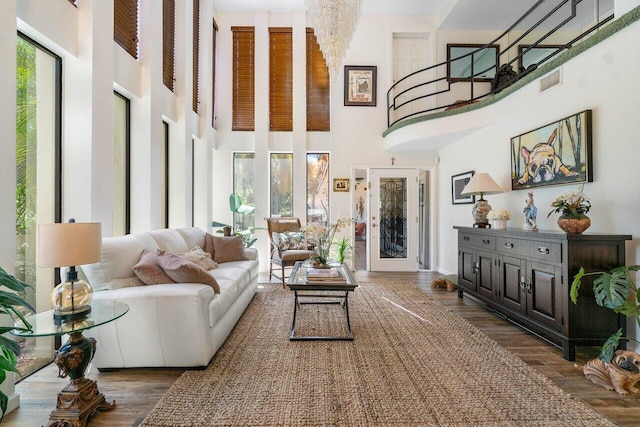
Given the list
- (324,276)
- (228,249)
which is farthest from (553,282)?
(228,249)

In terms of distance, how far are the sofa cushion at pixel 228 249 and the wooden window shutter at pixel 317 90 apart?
3.09 m

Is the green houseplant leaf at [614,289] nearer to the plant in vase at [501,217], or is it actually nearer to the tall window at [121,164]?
the plant in vase at [501,217]

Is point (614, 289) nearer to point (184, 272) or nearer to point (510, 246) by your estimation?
point (510, 246)

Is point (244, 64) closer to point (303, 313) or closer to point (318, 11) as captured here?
point (318, 11)

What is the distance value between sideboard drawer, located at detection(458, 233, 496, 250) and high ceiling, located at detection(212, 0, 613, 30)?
14.0ft

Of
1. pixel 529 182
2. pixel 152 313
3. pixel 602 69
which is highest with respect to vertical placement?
pixel 602 69

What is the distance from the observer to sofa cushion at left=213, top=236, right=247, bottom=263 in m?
4.09

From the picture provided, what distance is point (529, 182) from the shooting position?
3564mm

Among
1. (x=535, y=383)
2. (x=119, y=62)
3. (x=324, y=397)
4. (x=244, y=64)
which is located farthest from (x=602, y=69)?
(x=244, y=64)

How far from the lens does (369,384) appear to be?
2.08 m

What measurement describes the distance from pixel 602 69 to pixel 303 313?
3.56 metres

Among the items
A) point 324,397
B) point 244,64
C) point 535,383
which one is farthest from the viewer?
point 244,64

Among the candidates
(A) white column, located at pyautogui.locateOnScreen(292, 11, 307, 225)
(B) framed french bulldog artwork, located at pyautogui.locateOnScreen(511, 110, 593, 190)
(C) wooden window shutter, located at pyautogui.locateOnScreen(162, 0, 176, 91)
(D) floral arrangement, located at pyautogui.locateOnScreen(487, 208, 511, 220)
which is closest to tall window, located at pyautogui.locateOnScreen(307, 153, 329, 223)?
(A) white column, located at pyautogui.locateOnScreen(292, 11, 307, 225)

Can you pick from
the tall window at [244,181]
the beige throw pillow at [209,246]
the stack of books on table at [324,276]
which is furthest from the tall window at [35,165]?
the tall window at [244,181]
